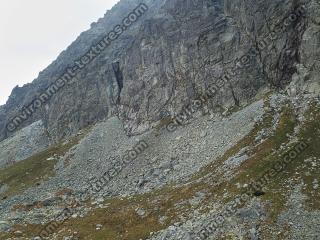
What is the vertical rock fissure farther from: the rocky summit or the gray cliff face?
the rocky summit

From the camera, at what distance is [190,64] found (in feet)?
276

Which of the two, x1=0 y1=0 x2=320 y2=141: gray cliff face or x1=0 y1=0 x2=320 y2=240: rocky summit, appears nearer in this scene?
x1=0 y1=0 x2=320 y2=240: rocky summit

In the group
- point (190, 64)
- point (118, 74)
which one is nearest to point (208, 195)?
point (190, 64)

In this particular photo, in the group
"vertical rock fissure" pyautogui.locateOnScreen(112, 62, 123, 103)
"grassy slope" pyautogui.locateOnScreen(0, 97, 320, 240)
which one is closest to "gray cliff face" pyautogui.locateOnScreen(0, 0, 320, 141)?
"vertical rock fissure" pyautogui.locateOnScreen(112, 62, 123, 103)

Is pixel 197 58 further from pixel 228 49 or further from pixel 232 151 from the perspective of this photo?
pixel 232 151

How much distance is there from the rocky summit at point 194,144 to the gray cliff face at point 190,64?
265mm

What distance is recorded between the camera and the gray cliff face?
2603 inches

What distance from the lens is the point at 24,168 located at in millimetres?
83062

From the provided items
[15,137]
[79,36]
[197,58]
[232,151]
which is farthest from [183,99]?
[79,36]

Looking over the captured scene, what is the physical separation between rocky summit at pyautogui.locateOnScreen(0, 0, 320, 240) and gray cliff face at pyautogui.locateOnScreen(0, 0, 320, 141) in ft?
0.87

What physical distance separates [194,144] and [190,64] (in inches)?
1013

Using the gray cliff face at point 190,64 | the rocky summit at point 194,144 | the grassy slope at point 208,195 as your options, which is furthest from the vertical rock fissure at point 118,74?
the grassy slope at point 208,195

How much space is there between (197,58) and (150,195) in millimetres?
37584

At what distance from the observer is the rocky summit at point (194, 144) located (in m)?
41.8
